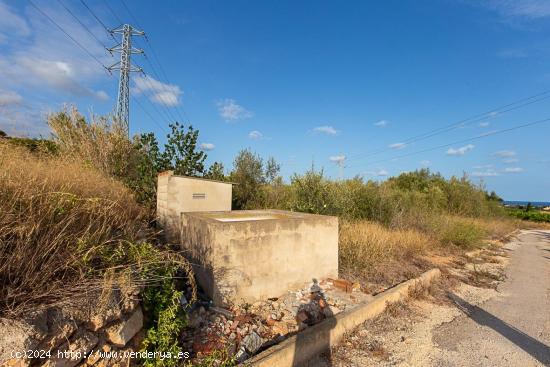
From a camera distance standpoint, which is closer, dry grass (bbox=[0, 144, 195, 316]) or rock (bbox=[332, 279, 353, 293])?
dry grass (bbox=[0, 144, 195, 316])

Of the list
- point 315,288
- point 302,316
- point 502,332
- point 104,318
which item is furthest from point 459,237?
point 104,318

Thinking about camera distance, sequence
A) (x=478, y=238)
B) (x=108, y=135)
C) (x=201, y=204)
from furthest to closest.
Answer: (x=478, y=238), (x=108, y=135), (x=201, y=204)

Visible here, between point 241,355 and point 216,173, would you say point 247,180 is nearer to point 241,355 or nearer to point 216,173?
point 216,173

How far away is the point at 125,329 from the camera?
2752 millimetres

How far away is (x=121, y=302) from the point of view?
9.14 ft

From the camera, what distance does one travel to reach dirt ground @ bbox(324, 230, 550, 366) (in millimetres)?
3906

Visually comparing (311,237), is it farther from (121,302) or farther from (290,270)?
(121,302)

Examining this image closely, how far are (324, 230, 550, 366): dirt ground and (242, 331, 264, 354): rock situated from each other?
0.80 meters

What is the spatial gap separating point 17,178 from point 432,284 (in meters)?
7.77

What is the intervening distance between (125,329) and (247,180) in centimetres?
1095

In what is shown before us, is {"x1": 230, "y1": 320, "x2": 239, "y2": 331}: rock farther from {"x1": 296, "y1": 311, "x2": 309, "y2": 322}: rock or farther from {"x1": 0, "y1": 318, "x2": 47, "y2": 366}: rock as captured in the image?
{"x1": 0, "y1": 318, "x2": 47, "y2": 366}: rock

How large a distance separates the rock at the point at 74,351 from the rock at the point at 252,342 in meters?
1.72

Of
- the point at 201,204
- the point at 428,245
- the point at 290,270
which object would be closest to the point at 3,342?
the point at 290,270

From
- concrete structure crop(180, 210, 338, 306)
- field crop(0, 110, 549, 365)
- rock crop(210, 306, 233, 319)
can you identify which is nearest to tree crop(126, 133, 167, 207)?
field crop(0, 110, 549, 365)
